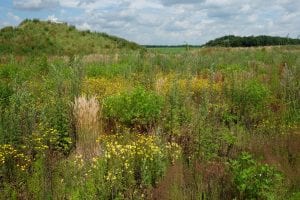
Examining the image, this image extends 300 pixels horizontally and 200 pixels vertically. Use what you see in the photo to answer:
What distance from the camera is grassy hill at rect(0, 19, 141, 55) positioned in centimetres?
2955

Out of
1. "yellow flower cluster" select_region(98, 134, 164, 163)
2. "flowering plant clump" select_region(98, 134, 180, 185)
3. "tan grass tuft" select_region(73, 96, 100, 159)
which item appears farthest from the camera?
"tan grass tuft" select_region(73, 96, 100, 159)

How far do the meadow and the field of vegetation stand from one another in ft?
0.06

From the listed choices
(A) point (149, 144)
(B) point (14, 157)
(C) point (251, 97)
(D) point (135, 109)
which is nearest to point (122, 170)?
(A) point (149, 144)

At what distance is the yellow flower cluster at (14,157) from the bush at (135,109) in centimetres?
236

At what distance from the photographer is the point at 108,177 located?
18.2 feet

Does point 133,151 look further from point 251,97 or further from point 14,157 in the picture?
point 251,97

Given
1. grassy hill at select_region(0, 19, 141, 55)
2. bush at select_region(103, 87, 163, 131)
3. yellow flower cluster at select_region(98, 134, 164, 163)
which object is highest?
grassy hill at select_region(0, 19, 141, 55)

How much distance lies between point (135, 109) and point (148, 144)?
2.17 m

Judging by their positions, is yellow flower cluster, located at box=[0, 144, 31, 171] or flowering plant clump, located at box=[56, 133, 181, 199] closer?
flowering plant clump, located at box=[56, 133, 181, 199]

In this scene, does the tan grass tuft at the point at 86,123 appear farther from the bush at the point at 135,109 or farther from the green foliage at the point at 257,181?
the green foliage at the point at 257,181

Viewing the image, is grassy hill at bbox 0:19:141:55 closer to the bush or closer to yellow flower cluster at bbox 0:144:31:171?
the bush

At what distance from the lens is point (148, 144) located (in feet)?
22.2

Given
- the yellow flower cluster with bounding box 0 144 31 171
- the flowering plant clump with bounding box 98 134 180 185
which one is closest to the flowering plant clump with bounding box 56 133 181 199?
the flowering plant clump with bounding box 98 134 180 185

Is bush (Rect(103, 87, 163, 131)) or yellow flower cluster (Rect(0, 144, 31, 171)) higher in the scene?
bush (Rect(103, 87, 163, 131))
